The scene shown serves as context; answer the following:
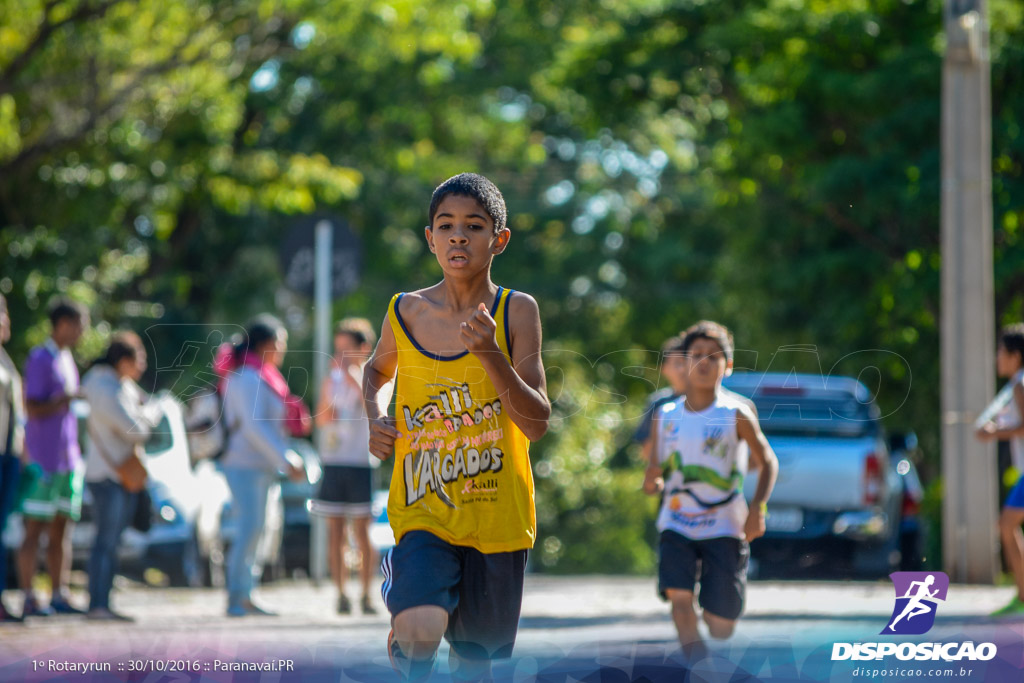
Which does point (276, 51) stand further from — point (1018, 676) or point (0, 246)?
point (1018, 676)

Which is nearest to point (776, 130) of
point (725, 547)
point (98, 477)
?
point (98, 477)

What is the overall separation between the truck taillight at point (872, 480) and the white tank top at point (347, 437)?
4.50 meters

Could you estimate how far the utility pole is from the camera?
1056cm

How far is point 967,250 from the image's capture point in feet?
35.1

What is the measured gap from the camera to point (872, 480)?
1207 centimetres

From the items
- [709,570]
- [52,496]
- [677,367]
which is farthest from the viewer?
[52,496]

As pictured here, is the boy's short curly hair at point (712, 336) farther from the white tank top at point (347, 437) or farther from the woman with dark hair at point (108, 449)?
the woman with dark hair at point (108, 449)

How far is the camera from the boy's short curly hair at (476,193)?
407cm

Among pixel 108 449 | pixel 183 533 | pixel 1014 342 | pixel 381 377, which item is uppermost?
pixel 1014 342

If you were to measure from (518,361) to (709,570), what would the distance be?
2292mm

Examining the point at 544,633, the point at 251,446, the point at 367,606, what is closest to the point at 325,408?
the point at 251,446

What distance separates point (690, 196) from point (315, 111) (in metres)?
9.63

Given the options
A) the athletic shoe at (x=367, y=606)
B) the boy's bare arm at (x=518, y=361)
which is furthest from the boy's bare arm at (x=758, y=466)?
the athletic shoe at (x=367, y=606)

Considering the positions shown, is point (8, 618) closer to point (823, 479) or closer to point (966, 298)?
point (823, 479)
